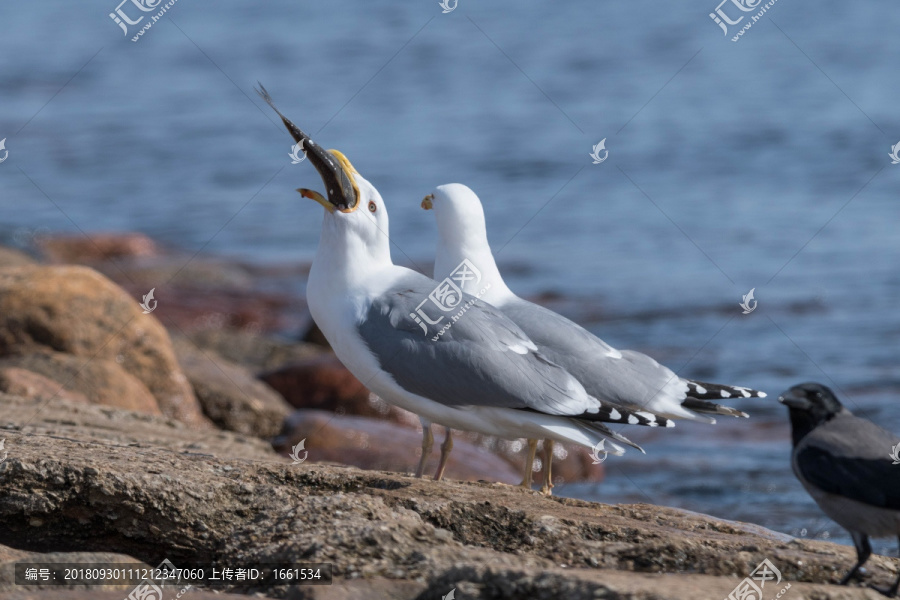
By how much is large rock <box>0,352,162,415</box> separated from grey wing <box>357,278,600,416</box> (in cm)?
309

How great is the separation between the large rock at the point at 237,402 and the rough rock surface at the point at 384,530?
3492mm

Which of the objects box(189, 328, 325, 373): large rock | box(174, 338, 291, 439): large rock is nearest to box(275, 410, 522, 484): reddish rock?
box(174, 338, 291, 439): large rock

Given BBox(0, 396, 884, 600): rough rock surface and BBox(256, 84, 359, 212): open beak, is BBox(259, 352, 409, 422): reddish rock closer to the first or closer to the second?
BBox(256, 84, 359, 212): open beak

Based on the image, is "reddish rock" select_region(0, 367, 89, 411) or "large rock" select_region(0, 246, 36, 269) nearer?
"reddish rock" select_region(0, 367, 89, 411)

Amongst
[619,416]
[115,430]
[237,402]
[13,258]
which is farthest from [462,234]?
[13,258]

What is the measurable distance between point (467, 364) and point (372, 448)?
3085 millimetres

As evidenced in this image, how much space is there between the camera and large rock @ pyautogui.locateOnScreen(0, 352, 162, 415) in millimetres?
7250

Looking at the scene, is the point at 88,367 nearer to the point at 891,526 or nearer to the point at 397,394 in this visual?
the point at 397,394

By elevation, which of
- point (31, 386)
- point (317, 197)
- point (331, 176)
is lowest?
point (31, 386)

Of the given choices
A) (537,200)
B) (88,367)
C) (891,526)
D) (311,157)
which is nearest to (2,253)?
(88,367)

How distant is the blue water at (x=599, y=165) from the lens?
1116 cm

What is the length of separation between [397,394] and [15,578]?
6.02 feet

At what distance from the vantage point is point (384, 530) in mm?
3598

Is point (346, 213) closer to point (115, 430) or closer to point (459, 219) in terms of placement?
point (459, 219)
